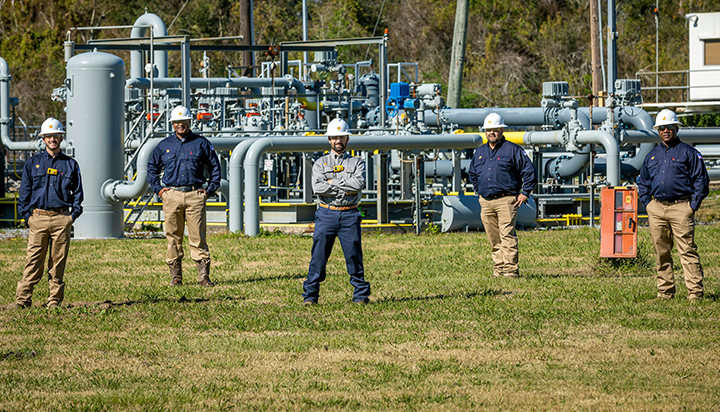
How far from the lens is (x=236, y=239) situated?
17.5 m

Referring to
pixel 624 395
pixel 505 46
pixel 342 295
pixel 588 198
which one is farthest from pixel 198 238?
pixel 505 46

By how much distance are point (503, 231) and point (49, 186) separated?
5186 millimetres

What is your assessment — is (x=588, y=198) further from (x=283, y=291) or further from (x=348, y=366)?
(x=348, y=366)

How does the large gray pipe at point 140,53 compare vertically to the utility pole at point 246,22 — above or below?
below

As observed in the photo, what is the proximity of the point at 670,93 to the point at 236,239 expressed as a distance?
29613mm

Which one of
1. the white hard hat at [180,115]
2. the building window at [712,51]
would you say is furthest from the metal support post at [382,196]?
the building window at [712,51]

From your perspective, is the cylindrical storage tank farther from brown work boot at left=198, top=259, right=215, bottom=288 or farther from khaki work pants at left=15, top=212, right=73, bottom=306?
khaki work pants at left=15, top=212, right=73, bottom=306

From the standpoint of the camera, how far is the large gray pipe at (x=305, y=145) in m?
18.0

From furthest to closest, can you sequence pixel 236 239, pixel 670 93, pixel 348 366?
pixel 670 93, pixel 236 239, pixel 348 366

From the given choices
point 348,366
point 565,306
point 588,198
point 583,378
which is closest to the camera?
point 583,378

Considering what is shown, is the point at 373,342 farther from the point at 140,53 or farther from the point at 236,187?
the point at 140,53

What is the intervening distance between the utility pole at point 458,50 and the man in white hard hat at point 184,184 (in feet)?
58.7

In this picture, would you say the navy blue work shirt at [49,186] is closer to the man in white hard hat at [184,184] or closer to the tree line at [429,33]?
the man in white hard hat at [184,184]

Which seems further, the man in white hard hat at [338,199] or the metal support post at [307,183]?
the metal support post at [307,183]
